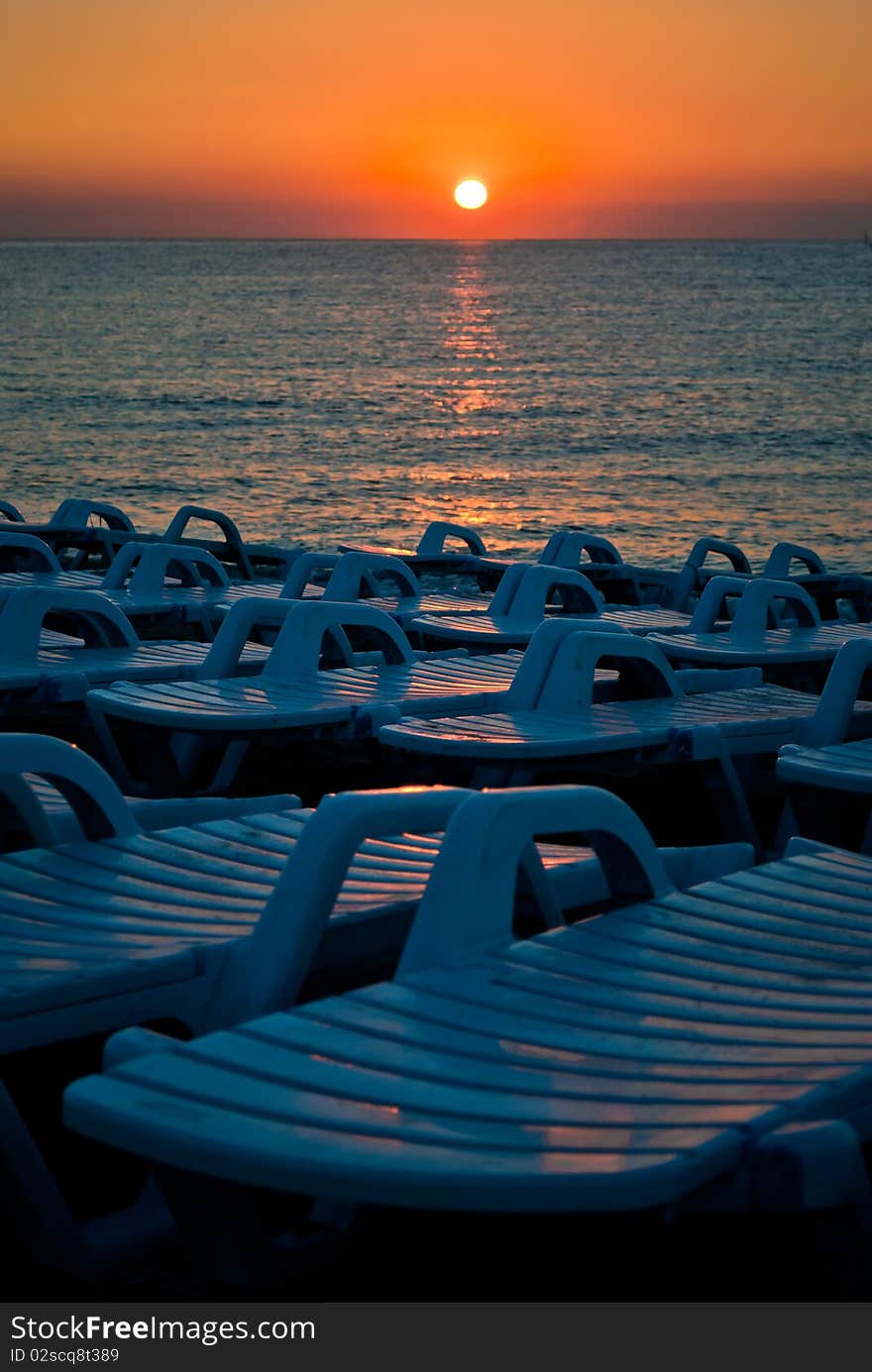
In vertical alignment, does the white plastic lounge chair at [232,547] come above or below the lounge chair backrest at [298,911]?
below

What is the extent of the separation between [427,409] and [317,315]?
4193 cm

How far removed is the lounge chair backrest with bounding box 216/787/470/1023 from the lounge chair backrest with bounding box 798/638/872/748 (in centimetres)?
291

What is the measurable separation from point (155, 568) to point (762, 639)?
119 inches

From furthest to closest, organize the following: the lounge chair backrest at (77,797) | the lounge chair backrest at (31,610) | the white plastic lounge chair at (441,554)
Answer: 1. the white plastic lounge chair at (441,554)
2. the lounge chair backrest at (31,610)
3. the lounge chair backrest at (77,797)

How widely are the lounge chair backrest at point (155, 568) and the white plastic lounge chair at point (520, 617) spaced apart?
1.30 meters

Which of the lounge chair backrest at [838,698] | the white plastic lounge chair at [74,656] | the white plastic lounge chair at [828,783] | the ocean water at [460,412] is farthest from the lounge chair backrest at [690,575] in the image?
the ocean water at [460,412]

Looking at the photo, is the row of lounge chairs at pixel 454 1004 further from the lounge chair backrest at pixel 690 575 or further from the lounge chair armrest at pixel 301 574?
the lounge chair backrest at pixel 690 575

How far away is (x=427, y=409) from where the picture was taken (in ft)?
176

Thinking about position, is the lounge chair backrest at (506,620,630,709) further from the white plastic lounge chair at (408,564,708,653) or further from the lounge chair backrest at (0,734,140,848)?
the lounge chair backrest at (0,734,140,848)

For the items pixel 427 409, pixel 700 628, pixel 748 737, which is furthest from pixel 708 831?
pixel 427 409

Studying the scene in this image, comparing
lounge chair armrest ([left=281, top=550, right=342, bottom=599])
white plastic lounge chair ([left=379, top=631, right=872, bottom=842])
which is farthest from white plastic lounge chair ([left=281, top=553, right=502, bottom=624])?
white plastic lounge chair ([left=379, top=631, right=872, bottom=842])

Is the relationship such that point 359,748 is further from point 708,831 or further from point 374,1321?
point 374,1321

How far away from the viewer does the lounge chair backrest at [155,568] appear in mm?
8266

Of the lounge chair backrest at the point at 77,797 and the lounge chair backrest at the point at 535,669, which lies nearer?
the lounge chair backrest at the point at 77,797
